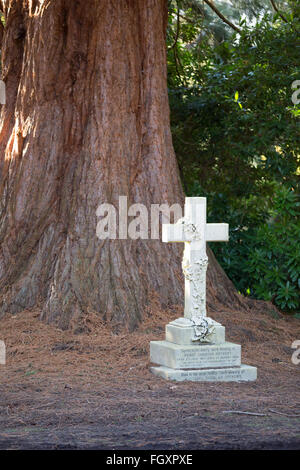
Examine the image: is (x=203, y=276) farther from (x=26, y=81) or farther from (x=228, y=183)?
(x=228, y=183)

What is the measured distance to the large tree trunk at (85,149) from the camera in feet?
31.1

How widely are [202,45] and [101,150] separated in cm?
604

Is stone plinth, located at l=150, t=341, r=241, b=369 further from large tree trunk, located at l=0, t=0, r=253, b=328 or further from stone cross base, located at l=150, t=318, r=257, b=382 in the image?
large tree trunk, located at l=0, t=0, r=253, b=328

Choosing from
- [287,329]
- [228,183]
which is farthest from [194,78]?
[287,329]

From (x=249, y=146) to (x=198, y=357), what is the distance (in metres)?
5.83

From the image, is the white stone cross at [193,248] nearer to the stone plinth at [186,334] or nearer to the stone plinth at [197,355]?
the stone plinth at [186,334]

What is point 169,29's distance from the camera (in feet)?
48.6

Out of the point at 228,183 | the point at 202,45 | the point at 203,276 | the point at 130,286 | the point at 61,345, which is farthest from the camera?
the point at 202,45

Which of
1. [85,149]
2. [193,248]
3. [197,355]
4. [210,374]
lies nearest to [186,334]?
[197,355]

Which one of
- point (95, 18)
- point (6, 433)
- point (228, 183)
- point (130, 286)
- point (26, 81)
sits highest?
point (95, 18)

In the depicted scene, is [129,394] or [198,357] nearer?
[129,394]

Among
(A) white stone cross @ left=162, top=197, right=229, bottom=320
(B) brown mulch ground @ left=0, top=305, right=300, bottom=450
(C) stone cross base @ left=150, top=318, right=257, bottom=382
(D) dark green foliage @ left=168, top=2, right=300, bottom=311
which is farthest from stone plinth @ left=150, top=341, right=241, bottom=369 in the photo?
(D) dark green foliage @ left=168, top=2, right=300, bottom=311

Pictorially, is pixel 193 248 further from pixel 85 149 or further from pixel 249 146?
pixel 249 146

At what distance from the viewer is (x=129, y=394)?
6.70 m
